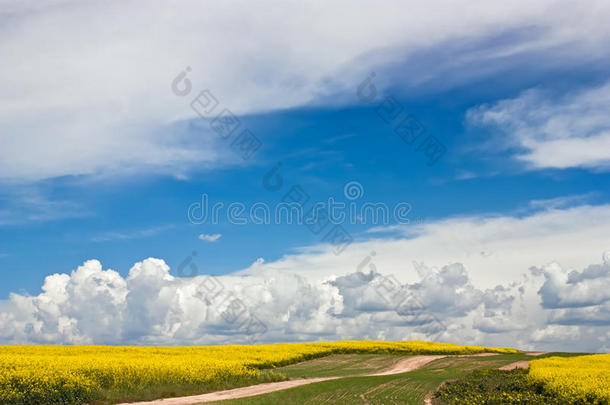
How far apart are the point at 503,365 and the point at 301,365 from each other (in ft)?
51.9

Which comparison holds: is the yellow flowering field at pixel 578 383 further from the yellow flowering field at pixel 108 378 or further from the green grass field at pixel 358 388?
the yellow flowering field at pixel 108 378

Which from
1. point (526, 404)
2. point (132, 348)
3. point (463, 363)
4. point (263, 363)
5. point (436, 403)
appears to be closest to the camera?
point (526, 404)

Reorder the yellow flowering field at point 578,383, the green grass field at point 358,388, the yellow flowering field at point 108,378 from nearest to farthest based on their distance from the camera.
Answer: the yellow flowering field at point 578,383 < the green grass field at point 358,388 < the yellow flowering field at point 108,378

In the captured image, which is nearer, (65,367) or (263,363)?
(65,367)

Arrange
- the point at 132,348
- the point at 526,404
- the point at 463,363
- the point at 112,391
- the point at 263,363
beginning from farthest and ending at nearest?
the point at 132,348 < the point at 463,363 < the point at 263,363 < the point at 112,391 < the point at 526,404

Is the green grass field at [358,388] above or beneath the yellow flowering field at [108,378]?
beneath

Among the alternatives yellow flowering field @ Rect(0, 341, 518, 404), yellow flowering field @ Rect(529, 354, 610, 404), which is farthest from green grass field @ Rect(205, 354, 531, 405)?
yellow flowering field @ Rect(529, 354, 610, 404)

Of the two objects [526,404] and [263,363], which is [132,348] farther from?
[526,404]

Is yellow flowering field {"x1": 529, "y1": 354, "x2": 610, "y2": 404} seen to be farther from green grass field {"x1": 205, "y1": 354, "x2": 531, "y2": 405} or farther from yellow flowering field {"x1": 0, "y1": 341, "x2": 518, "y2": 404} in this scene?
yellow flowering field {"x1": 0, "y1": 341, "x2": 518, "y2": 404}

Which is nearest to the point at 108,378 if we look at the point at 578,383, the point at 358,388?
the point at 358,388

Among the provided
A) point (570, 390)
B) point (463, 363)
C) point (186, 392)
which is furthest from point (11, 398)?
point (463, 363)

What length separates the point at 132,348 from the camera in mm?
43156

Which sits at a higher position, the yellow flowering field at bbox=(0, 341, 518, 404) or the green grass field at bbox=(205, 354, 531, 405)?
the yellow flowering field at bbox=(0, 341, 518, 404)

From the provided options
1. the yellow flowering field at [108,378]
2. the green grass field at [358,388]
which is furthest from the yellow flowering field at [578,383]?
the yellow flowering field at [108,378]
